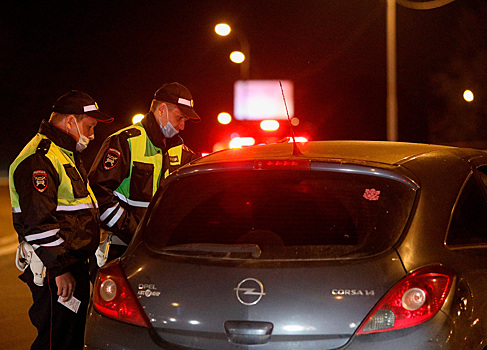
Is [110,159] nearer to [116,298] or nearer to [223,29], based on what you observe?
[116,298]

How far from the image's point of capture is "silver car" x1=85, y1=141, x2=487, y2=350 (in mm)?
2867

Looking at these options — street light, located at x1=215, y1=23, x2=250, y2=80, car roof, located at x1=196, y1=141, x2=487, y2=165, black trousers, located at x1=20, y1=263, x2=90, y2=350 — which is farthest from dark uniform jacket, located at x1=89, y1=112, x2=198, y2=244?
street light, located at x1=215, y1=23, x2=250, y2=80

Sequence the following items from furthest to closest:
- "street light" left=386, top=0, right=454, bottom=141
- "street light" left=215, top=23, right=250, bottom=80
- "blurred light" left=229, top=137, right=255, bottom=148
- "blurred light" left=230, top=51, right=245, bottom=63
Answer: "blurred light" left=230, top=51, right=245, bottom=63, "street light" left=215, top=23, right=250, bottom=80, "street light" left=386, top=0, right=454, bottom=141, "blurred light" left=229, top=137, right=255, bottom=148

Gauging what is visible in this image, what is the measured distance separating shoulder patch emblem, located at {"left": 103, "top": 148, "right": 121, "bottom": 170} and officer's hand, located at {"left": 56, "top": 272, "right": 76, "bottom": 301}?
88 centimetres

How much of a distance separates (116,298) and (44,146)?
155cm

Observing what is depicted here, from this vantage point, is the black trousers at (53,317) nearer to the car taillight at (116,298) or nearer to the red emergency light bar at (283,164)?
the car taillight at (116,298)

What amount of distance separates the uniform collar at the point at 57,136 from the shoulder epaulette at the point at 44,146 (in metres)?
0.08

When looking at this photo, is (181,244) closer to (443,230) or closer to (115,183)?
(443,230)

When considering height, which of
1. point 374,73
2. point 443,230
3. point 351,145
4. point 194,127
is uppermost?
point 374,73

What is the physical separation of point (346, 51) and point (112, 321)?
5474cm

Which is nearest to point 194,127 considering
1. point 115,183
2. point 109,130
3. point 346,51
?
point 109,130

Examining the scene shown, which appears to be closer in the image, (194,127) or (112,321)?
(112,321)

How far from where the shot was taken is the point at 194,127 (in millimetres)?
42906

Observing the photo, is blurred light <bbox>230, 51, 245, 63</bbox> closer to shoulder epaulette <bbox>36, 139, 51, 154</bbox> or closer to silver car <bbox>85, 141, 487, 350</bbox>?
shoulder epaulette <bbox>36, 139, 51, 154</bbox>
